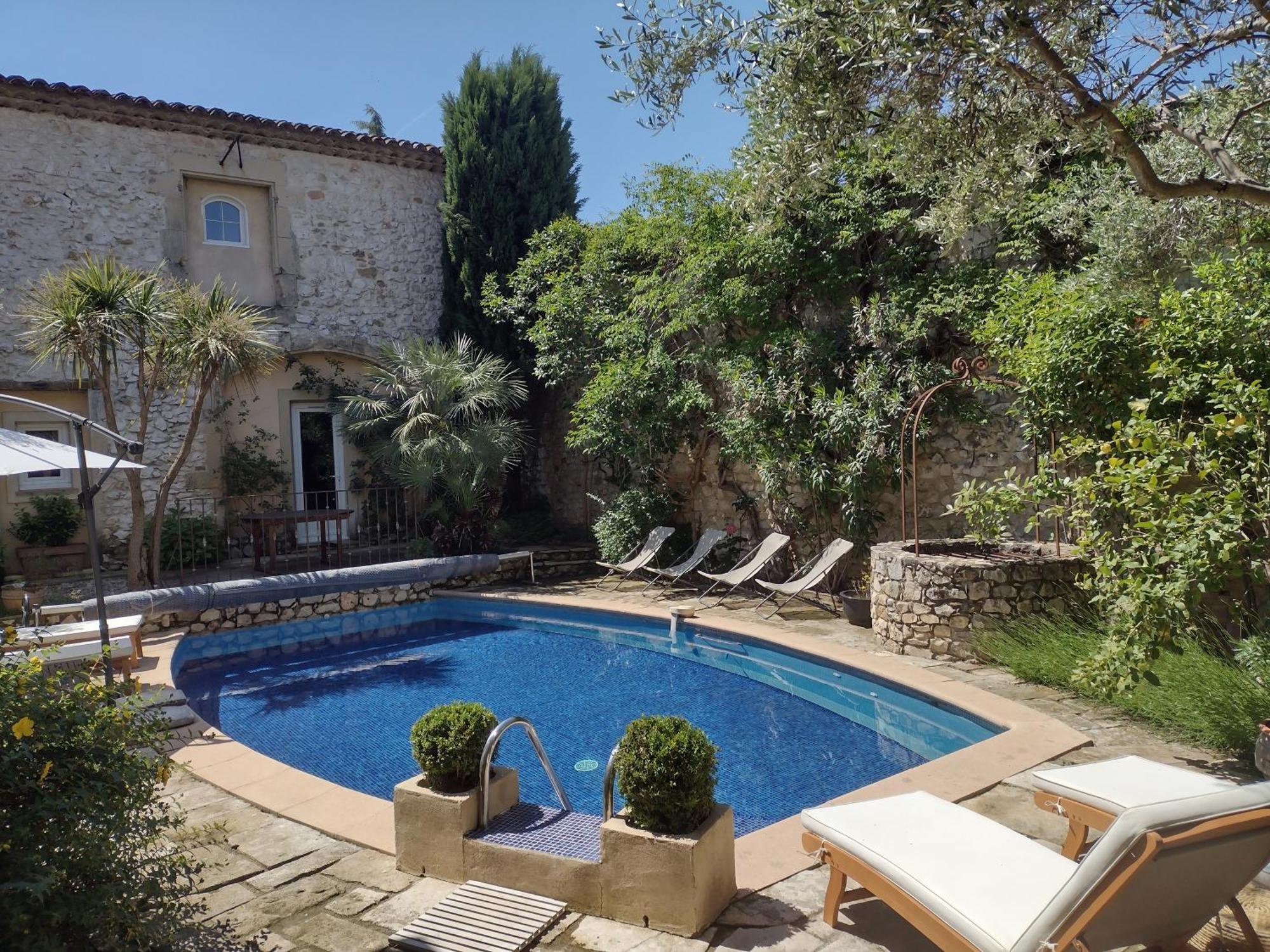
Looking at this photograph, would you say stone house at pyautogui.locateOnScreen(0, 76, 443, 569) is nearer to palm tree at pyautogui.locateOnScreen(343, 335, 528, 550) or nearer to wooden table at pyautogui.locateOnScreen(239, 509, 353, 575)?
palm tree at pyautogui.locateOnScreen(343, 335, 528, 550)

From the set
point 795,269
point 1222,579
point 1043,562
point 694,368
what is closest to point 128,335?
point 694,368

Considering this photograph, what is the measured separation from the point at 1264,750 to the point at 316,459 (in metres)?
12.4

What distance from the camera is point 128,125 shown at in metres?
11.6

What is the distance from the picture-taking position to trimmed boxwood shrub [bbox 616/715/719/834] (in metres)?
2.83

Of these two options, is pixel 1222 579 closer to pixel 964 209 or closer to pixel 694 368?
pixel 964 209

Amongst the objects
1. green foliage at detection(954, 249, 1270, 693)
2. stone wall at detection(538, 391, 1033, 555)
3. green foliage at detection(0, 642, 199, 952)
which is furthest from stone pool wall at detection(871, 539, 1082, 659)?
green foliage at detection(0, 642, 199, 952)

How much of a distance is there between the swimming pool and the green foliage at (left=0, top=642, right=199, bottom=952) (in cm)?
278

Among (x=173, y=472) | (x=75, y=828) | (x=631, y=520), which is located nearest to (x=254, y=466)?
(x=173, y=472)

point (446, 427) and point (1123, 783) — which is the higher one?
point (446, 427)

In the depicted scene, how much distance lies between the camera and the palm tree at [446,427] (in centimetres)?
1124

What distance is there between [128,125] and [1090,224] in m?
12.0

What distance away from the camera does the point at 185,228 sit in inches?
477

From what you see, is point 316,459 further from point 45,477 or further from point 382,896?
point 382,896

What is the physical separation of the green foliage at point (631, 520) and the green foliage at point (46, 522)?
6860 millimetres
